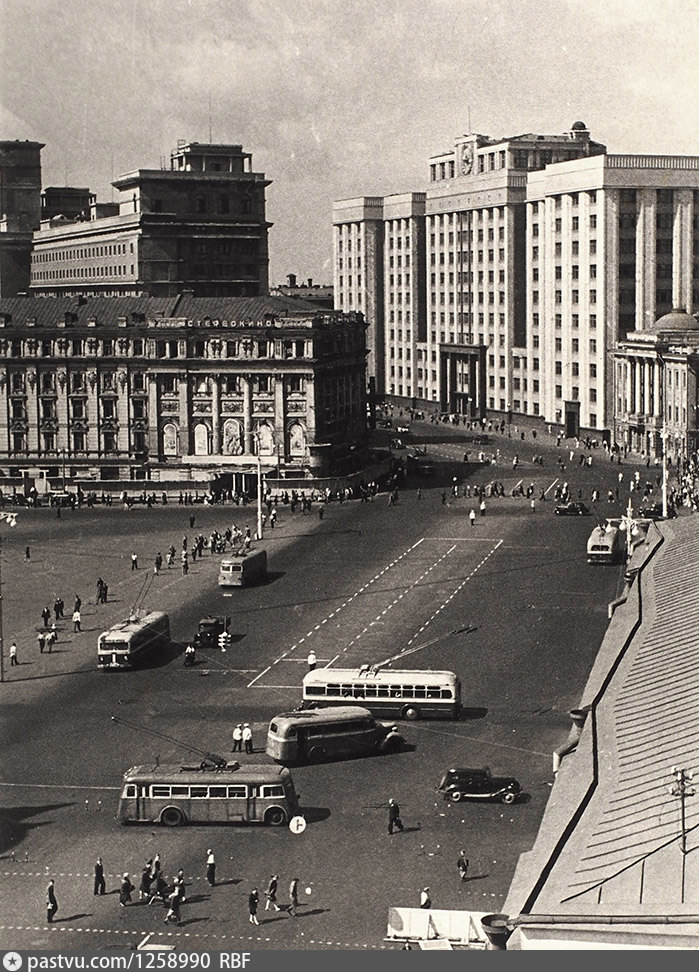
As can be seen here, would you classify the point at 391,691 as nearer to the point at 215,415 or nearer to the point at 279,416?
the point at 279,416

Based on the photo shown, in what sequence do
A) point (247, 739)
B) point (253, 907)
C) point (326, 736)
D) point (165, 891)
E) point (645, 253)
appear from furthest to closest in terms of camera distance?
point (645, 253) < point (247, 739) < point (326, 736) < point (165, 891) < point (253, 907)

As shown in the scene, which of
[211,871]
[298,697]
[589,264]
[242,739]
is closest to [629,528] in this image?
[298,697]

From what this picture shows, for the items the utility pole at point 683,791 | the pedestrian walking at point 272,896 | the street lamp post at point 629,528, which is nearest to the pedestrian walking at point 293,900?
the pedestrian walking at point 272,896

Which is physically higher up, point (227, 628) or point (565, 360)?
point (565, 360)

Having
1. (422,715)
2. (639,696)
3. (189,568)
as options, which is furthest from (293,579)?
(639,696)

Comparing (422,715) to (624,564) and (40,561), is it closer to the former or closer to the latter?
(624,564)
